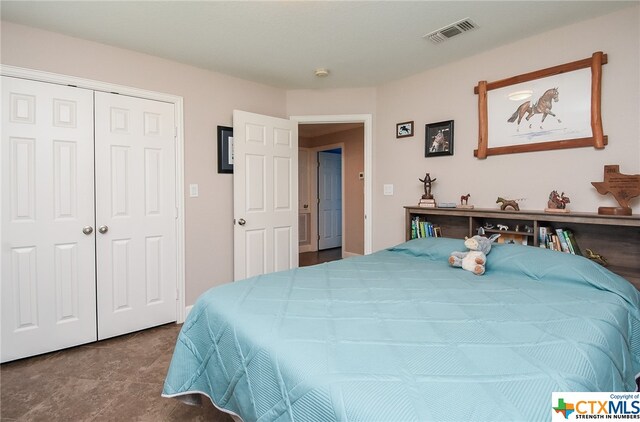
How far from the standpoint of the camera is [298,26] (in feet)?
7.55

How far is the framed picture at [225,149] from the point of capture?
3203 mm

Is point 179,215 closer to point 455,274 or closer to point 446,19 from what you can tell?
point 455,274

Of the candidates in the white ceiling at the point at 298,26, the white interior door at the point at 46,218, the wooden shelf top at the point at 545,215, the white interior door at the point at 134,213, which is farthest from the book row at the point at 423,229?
the white interior door at the point at 46,218

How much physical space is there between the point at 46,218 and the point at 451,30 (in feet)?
10.7

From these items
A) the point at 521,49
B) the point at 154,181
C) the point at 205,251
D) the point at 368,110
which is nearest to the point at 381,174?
the point at 368,110

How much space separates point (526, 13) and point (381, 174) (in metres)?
1.86

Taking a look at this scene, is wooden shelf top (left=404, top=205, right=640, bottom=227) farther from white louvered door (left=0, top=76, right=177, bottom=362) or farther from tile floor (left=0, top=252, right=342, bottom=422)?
white louvered door (left=0, top=76, right=177, bottom=362)

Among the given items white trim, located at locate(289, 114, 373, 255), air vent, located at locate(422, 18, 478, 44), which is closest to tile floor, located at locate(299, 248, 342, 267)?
white trim, located at locate(289, 114, 373, 255)

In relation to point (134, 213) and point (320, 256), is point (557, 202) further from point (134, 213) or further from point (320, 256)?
point (320, 256)

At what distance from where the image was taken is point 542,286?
174cm

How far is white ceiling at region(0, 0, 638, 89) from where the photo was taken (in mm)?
2068

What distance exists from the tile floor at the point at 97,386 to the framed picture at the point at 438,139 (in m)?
2.70

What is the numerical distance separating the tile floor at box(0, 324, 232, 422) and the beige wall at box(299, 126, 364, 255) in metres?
3.61

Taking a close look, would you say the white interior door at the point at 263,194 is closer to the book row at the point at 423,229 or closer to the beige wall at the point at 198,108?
the beige wall at the point at 198,108
